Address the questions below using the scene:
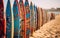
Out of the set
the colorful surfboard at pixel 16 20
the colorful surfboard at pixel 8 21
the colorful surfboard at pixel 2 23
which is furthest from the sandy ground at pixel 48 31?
the colorful surfboard at pixel 2 23

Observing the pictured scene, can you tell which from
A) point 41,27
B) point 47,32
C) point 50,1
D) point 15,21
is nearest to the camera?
point 15,21

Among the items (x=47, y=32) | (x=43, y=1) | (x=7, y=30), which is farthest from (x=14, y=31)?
(x=43, y=1)

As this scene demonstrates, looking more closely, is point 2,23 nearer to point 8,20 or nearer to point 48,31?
point 8,20

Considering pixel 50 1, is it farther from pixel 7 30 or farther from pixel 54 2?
pixel 7 30

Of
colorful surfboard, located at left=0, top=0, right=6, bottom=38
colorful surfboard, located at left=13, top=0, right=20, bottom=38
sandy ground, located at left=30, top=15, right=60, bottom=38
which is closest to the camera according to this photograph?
colorful surfboard, located at left=0, top=0, right=6, bottom=38

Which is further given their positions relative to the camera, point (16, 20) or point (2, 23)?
point (16, 20)

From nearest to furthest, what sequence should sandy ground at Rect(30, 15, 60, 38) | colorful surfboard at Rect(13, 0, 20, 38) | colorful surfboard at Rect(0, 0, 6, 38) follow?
colorful surfboard at Rect(0, 0, 6, 38) → colorful surfboard at Rect(13, 0, 20, 38) → sandy ground at Rect(30, 15, 60, 38)

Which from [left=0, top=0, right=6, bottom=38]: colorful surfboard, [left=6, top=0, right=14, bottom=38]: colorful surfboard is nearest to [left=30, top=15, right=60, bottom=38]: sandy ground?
[left=6, top=0, right=14, bottom=38]: colorful surfboard

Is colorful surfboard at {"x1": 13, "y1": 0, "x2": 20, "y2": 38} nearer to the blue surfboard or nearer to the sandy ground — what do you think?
the blue surfboard

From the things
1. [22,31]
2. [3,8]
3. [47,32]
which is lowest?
[47,32]

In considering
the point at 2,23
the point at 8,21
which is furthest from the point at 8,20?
the point at 2,23

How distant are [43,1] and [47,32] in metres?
0.66

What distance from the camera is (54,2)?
3.17 m

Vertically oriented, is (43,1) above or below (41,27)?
above
